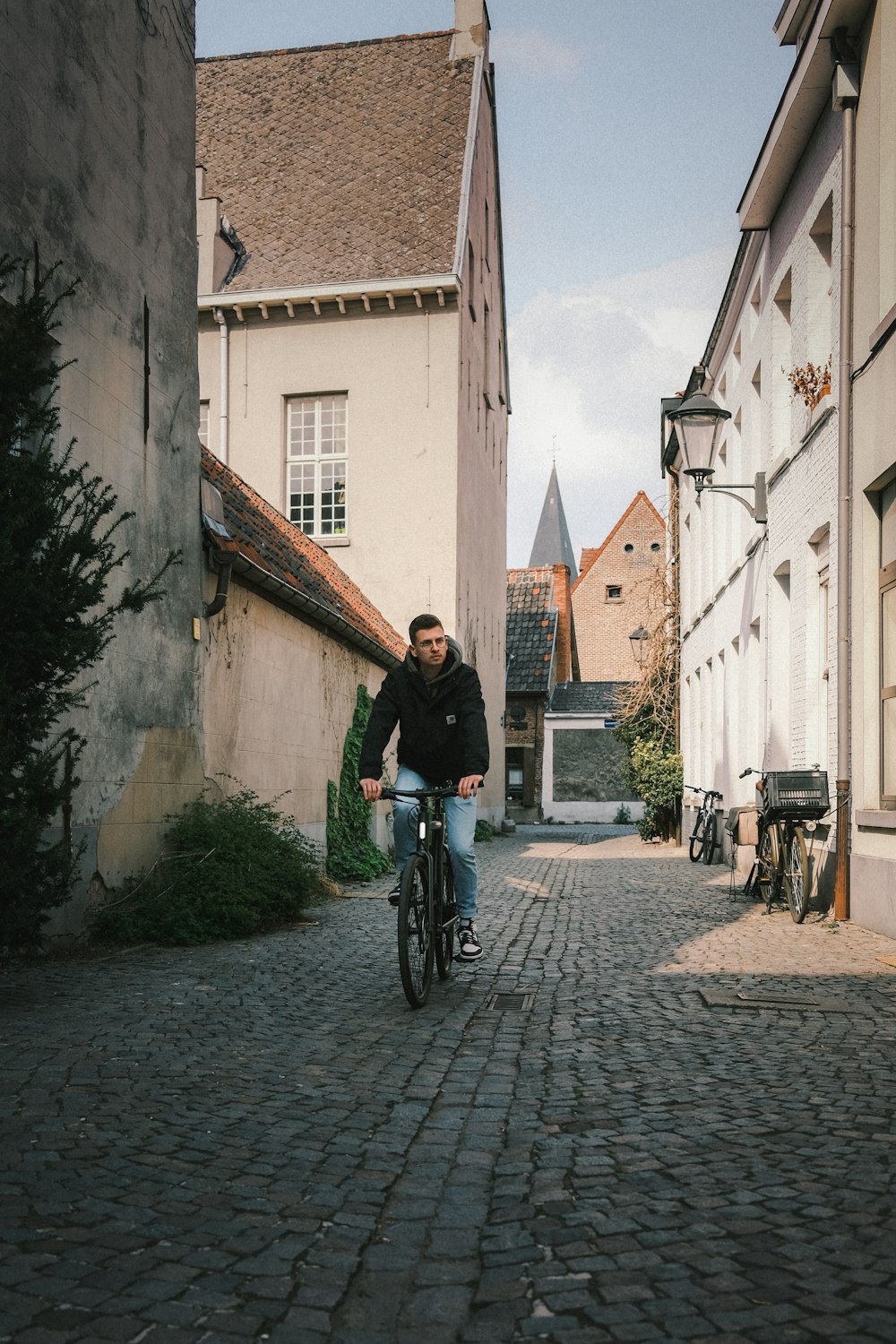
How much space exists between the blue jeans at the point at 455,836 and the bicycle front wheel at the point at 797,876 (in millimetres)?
4277

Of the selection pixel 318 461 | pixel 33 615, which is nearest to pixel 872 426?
pixel 33 615

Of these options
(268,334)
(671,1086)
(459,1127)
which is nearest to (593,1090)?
(671,1086)

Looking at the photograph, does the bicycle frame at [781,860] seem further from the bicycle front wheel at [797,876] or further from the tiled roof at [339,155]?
the tiled roof at [339,155]

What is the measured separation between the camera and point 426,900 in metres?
6.21

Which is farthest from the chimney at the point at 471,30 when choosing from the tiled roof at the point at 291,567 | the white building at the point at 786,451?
the tiled roof at the point at 291,567

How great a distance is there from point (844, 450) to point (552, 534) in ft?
254

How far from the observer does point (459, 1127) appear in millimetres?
4062

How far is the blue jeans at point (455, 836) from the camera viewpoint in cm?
637

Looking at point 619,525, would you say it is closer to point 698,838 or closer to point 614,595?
point 614,595

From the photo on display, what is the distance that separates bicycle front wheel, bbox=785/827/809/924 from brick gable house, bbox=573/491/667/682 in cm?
4504

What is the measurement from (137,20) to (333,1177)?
28.6 ft

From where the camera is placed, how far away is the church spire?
87062mm

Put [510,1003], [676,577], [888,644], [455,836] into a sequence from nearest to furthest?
[510,1003] < [455,836] < [888,644] < [676,577]

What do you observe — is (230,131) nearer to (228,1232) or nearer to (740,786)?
(740,786)
